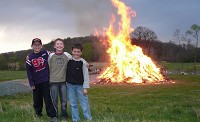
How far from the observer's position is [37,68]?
8.89 meters

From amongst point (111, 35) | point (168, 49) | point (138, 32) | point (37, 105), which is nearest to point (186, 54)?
point (168, 49)

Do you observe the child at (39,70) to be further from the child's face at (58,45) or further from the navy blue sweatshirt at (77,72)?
the navy blue sweatshirt at (77,72)

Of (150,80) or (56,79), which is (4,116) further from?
(150,80)

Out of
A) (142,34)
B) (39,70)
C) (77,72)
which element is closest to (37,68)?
(39,70)

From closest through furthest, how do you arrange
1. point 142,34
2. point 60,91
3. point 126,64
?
1. point 60,91
2. point 126,64
3. point 142,34

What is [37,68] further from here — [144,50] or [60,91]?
[144,50]

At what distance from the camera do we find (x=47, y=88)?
892 cm

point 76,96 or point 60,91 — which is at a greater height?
point 60,91

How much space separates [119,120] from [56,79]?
73.8 inches

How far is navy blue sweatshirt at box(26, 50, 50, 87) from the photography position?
8852 millimetres

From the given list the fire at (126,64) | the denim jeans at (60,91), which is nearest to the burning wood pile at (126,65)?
the fire at (126,64)

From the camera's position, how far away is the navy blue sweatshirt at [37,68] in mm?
8852

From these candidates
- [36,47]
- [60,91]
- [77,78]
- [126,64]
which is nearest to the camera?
[77,78]

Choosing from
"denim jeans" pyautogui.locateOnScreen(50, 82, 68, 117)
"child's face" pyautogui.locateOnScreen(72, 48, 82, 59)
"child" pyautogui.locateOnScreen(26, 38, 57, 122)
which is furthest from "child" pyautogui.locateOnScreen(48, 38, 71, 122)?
"child's face" pyautogui.locateOnScreen(72, 48, 82, 59)
